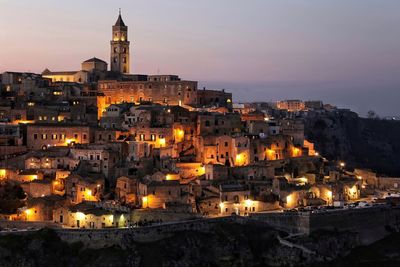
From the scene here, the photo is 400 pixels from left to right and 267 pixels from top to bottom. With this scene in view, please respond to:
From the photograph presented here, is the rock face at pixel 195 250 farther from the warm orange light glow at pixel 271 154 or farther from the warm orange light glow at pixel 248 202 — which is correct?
the warm orange light glow at pixel 271 154

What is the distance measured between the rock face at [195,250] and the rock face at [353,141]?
42.3 meters

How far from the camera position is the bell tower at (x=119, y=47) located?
98750 mm

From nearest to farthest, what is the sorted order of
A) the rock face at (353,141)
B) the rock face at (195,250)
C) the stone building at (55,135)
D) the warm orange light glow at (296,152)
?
the rock face at (195,250)
the stone building at (55,135)
the warm orange light glow at (296,152)
the rock face at (353,141)

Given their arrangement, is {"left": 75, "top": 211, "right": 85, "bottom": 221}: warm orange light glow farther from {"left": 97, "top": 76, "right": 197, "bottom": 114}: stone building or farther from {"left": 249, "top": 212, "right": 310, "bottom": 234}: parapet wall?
{"left": 97, "top": 76, "right": 197, "bottom": 114}: stone building

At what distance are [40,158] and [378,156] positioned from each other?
6621 centimetres

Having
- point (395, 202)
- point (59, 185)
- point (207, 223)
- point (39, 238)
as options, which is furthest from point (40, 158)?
point (395, 202)

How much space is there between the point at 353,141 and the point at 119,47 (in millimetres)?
41369

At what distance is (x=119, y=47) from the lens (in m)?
98.6

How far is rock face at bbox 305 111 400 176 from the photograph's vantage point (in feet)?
322

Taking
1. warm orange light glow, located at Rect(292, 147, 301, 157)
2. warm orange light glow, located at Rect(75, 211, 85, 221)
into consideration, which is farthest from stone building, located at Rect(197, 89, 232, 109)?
warm orange light glow, located at Rect(75, 211, 85, 221)

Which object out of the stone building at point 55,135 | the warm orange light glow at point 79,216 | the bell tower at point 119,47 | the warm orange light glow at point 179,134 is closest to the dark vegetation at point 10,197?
the warm orange light glow at point 79,216

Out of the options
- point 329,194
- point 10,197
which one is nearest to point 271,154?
point 329,194

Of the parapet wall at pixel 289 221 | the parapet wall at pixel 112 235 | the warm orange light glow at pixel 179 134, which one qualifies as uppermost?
the warm orange light glow at pixel 179 134

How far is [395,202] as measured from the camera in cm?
6041
